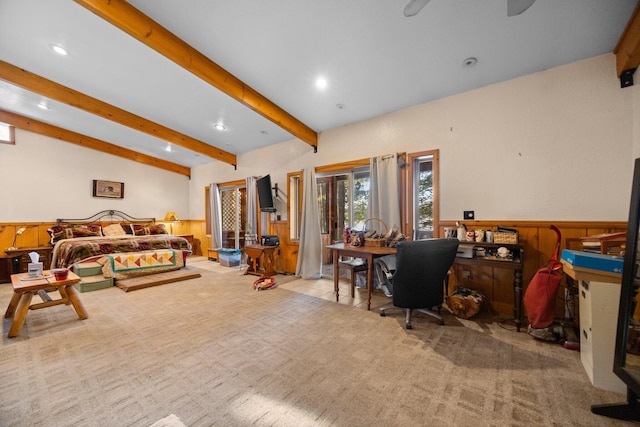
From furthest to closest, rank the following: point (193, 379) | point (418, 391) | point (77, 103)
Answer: point (77, 103) < point (193, 379) < point (418, 391)

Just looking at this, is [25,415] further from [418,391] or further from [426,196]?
[426,196]

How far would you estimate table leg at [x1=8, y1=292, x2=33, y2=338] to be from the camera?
88.8 inches

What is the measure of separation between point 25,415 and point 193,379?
2.78ft

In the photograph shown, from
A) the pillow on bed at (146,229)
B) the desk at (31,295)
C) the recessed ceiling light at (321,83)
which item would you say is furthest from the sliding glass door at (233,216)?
the recessed ceiling light at (321,83)

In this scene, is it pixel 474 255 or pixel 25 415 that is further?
pixel 474 255

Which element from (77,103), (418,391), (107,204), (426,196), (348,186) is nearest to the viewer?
(418,391)

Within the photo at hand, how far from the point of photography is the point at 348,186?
168 inches

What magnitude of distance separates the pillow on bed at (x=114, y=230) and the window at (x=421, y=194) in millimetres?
6683

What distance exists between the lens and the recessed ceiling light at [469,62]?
2506 mm

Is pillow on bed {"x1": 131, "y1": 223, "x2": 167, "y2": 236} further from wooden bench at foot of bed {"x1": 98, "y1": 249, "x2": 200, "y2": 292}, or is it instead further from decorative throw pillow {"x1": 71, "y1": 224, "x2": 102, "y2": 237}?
wooden bench at foot of bed {"x1": 98, "y1": 249, "x2": 200, "y2": 292}

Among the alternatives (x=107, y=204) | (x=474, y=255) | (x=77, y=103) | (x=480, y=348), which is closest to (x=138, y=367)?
(x=480, y=348)

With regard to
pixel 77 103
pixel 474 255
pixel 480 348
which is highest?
pixel 77 103

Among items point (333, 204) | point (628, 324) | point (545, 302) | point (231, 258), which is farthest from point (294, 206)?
point (628, 324)

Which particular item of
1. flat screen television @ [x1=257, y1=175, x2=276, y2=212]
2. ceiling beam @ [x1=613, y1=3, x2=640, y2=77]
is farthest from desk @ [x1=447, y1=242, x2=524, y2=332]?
flat screen television @ [x1=257, y1=175, x2=276, y2=212]
